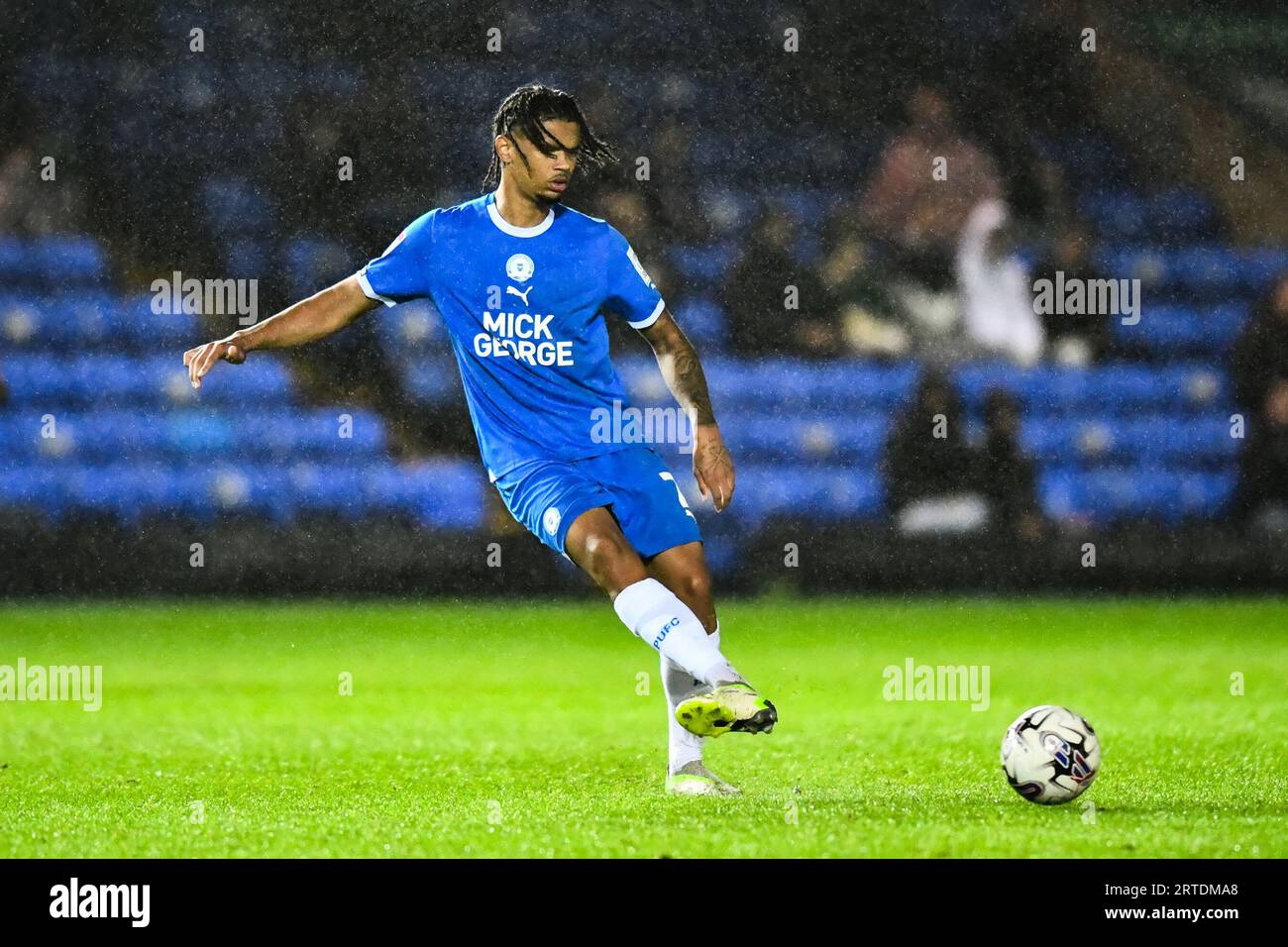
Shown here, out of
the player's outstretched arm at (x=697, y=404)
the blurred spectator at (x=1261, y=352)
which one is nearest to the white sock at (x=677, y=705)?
the player's outstretched arm at (x=697, y=404)

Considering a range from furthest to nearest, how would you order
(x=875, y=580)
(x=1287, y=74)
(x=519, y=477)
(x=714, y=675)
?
(x=1287, y=74)
(x=875, y=580)
(x=519, y=477)
(x=714, y=675)

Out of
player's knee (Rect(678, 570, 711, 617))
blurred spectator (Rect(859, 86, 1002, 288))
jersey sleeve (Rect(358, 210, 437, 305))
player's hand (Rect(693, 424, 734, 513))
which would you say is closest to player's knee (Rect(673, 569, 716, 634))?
player's knee (Rect(678, 570, 711, 617))

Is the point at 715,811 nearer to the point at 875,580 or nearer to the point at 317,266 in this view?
the point at 875,580

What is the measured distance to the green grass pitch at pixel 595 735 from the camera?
5105 mm

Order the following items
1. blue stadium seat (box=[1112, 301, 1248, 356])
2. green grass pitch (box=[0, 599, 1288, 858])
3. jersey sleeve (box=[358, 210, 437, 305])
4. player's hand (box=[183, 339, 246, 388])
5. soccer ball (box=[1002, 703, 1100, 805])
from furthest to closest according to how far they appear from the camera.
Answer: blue stadium seat (box=[1112, 301, 1248, 356]) < jersey sleeve (box=[358, 210, 437, 305]) < player's hand (box=[183, 339, 246, 388]) < soccer ball (box=[1002, 703, 1100, 805]) < green grass pitch (box=[0, 599, 1288, 858])

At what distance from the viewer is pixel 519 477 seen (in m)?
5.84

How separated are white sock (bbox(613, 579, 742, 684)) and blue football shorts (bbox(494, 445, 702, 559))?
0.37 meters

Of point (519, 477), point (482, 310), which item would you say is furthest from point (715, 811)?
point (482, 310)

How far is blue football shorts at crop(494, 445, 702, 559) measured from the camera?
571cm

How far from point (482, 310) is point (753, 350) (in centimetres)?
764

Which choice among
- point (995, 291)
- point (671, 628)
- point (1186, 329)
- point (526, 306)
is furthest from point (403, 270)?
point (1186, 329)

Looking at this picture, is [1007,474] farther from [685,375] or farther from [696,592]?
[696,592]

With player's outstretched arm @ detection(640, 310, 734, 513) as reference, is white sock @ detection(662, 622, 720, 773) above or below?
below

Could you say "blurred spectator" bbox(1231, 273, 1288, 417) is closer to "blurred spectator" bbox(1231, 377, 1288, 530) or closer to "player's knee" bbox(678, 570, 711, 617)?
"blurred spectator" bbox(1231, 377, 1288, 530)
